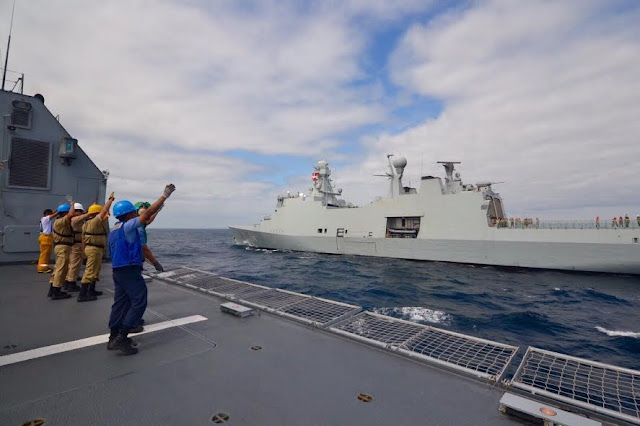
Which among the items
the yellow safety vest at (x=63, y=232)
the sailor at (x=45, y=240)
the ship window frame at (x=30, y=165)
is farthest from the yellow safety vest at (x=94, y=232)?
the ship window frame at (x=30, y=165)

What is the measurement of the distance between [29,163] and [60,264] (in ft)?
13.1

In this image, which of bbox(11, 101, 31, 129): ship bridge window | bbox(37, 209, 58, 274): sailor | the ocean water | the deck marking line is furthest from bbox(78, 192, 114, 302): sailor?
the ocean water

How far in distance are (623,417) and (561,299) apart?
11.7 metres

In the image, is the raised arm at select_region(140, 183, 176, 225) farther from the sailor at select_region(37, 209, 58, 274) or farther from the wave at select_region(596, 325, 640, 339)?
the wave at select_region(596, 325, 640, 339)

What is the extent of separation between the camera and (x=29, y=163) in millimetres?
6750

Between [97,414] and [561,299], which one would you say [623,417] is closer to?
[97,414]

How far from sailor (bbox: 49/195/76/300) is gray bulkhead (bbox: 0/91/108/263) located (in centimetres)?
307

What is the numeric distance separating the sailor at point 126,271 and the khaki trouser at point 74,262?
2658mm

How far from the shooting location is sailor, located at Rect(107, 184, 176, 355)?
2.69 meters

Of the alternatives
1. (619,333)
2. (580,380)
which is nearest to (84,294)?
(580,380)

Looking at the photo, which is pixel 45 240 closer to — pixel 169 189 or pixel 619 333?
pixel 169 189

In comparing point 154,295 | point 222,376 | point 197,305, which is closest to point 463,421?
point 222,376

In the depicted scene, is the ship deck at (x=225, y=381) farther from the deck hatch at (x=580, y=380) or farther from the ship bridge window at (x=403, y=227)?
the ship bridge window at (x=403, y=227)

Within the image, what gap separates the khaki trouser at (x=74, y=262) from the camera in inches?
186
